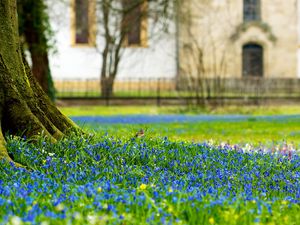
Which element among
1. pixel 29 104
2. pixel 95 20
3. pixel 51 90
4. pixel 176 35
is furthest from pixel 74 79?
pixel 29 104

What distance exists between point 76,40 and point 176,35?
6.21 metres

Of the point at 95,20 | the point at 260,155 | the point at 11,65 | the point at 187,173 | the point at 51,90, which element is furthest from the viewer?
the point at 95,20

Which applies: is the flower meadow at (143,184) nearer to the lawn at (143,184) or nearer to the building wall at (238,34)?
the lawn at (143,184)

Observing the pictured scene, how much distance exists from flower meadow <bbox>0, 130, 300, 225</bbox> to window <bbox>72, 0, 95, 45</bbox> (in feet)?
122

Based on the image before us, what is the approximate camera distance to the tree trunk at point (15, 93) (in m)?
7.22

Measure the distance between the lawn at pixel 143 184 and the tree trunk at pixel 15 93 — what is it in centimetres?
24

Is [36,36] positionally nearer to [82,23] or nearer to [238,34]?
[82,23]

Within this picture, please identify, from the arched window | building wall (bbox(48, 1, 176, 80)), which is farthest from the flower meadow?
the arched window

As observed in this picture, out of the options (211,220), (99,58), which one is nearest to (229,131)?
(211,220)

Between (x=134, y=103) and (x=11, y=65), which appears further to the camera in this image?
(x=134, y=103)

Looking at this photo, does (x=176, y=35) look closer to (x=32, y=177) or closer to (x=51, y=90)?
(x=51, y=90)

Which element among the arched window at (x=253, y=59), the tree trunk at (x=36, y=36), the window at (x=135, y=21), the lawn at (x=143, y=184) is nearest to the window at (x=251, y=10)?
the arched window at (x=253, y=59)

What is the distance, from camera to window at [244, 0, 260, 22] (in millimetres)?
49812

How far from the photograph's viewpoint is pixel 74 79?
146 feet
